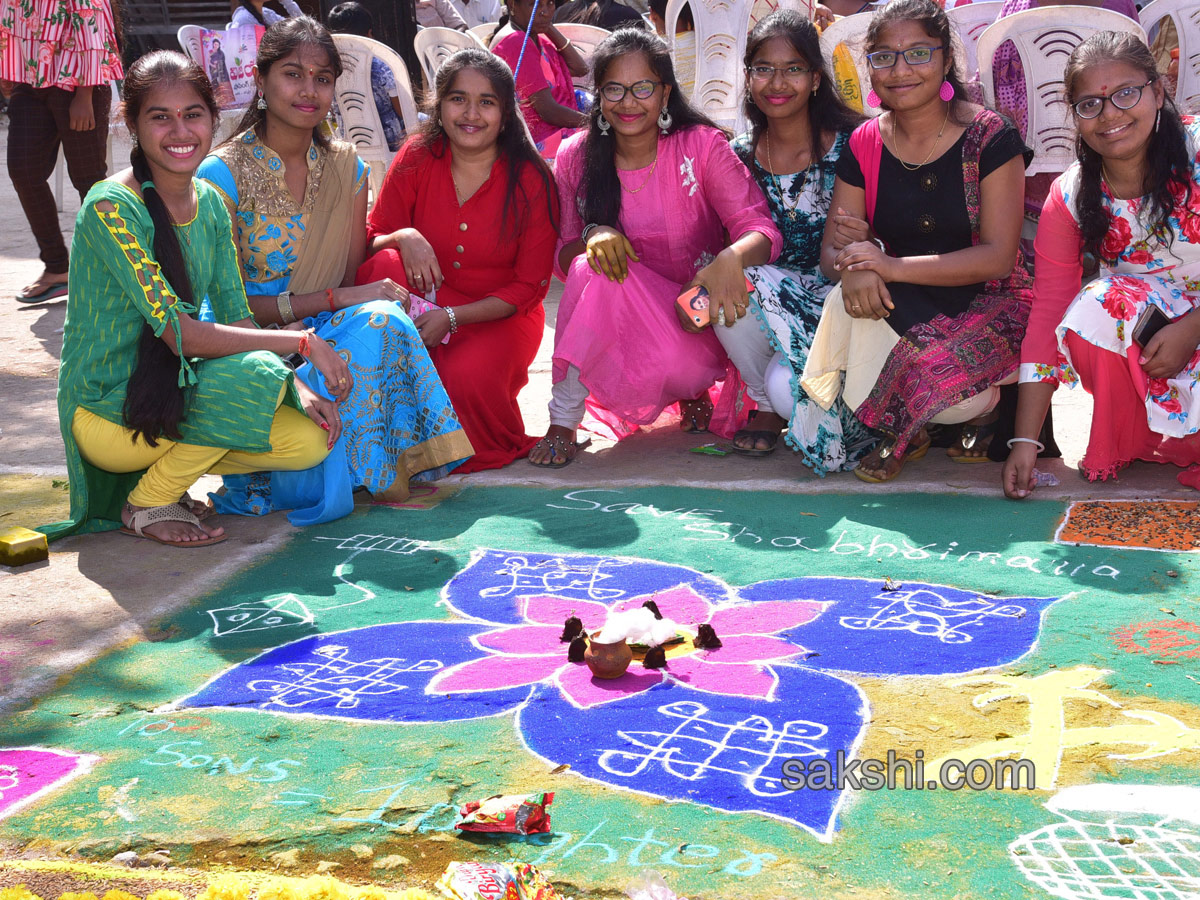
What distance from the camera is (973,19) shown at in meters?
5.41

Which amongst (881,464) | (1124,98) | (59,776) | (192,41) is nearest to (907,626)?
(881,464)

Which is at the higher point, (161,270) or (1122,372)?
(161,270)

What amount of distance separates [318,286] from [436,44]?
2930mm

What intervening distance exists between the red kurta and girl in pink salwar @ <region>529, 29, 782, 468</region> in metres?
0.14

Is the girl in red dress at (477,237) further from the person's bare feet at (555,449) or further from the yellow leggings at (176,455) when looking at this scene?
the yellow leggings at (176,455)

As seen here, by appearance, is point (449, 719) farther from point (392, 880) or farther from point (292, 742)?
point (392, 880)

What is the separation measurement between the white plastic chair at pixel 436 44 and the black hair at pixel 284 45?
2.50m

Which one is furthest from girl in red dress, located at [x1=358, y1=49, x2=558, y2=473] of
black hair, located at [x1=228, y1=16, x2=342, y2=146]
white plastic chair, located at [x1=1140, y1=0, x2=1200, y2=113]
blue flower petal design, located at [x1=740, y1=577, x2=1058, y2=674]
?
white plastic chair, located at [x1=1140, y1=0, x2=1200, y2=113]

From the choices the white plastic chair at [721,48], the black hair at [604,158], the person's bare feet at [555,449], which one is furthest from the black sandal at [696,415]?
the white plastic chair at [721,48]

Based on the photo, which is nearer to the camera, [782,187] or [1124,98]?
[1124,98]

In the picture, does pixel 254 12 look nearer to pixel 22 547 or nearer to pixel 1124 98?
pixel 22 547

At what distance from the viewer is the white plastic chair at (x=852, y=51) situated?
5.34 metres

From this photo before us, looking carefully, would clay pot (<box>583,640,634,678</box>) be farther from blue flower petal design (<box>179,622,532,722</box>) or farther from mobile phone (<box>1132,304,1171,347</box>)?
mobile phone (<box>1132,304,1171,347</box>)

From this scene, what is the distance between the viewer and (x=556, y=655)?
2719 mm
